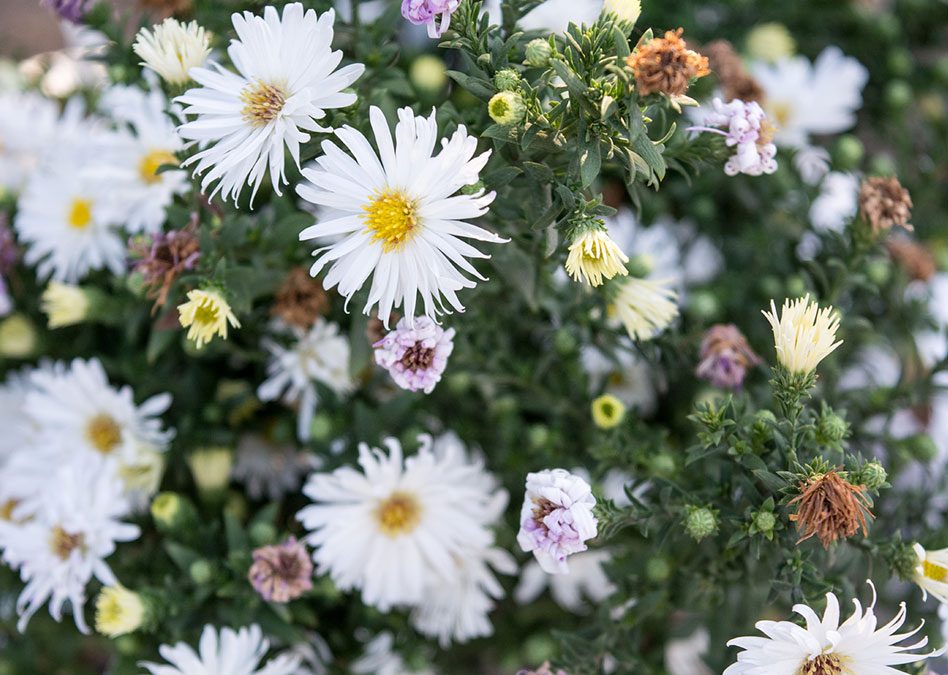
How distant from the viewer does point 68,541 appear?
106 cm

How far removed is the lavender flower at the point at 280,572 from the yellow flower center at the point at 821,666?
53cm

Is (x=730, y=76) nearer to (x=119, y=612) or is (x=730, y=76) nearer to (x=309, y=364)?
(x=309, y=364)

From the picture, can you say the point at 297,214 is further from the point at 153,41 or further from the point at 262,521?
the point at 262,521

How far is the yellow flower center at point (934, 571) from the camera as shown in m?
0.90

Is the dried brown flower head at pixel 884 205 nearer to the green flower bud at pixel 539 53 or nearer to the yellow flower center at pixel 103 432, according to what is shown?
the green flower bud at pixel 539 53

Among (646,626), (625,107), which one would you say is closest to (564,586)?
(646,626)

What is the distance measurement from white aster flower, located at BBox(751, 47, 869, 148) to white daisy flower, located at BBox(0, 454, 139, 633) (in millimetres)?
1146

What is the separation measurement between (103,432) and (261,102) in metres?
0.57

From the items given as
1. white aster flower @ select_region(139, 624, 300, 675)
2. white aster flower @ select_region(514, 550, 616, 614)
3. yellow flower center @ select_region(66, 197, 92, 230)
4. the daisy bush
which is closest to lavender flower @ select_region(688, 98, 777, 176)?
the daisy bush

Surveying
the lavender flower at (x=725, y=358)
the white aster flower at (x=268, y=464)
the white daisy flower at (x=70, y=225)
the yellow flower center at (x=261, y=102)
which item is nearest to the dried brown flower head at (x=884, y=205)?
the lavender flower at (x=725, y=358)

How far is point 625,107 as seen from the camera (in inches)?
30.4

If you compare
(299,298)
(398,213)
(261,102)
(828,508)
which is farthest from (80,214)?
(828,508)

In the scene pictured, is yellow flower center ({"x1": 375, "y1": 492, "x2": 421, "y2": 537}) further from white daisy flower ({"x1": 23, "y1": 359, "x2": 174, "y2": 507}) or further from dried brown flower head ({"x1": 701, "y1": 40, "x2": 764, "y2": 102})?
dried brown flower head ({"x1": 701, "y1": 40, "x2": 764, "y2": 102})

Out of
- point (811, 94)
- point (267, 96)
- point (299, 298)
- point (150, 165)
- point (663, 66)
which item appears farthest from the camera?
point (811, 94)
